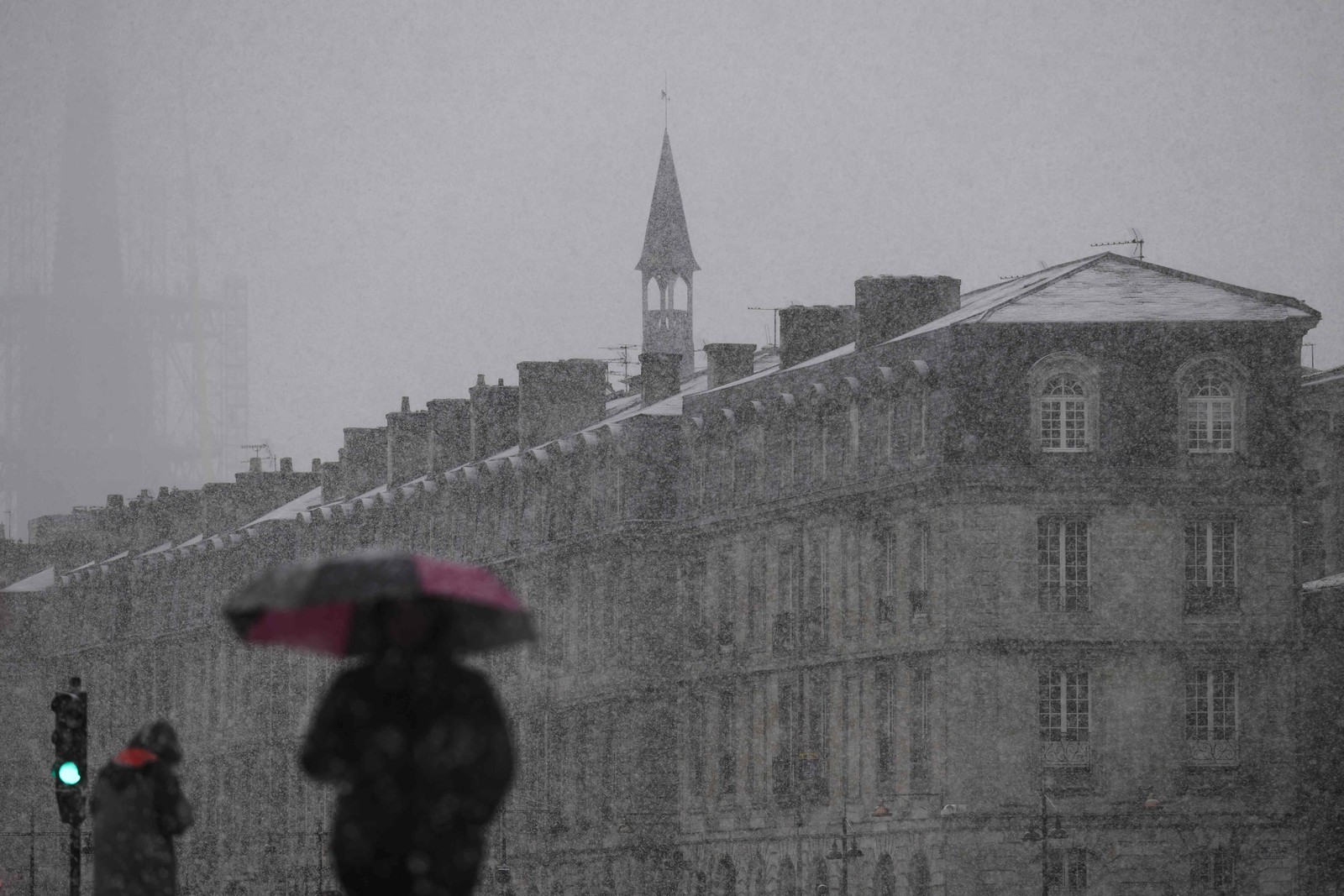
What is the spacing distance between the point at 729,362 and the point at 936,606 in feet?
59.7

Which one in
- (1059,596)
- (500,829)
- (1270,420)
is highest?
(1270,420)

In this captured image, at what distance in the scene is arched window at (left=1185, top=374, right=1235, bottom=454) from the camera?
6047 centimetres

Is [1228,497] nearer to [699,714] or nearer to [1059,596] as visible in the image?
[1059,596]

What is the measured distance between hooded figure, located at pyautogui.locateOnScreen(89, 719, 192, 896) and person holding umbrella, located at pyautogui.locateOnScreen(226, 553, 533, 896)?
14.5 feet

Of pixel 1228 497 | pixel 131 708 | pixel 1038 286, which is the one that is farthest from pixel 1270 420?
pixel 131 708

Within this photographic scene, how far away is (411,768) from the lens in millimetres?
11680

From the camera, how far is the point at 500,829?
7925 cm

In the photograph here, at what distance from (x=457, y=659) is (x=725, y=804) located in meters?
57.9

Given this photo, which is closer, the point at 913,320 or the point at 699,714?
the point at 913,320

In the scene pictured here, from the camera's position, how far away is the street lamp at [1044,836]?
2167 inches

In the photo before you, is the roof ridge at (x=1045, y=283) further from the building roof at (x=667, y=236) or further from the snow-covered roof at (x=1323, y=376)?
the building roof at (x=667, y=236)

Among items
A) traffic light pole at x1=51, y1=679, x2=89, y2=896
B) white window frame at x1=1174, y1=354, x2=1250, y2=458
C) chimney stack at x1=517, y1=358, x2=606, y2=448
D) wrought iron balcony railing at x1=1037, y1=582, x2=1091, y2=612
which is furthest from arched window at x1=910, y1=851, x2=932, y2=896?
traffic light pole at x1=51, y1=679, x2=89, y2=896

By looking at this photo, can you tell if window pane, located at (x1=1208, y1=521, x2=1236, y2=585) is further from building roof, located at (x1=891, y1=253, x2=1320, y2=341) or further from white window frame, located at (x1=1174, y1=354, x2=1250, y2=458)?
building roof, located at (x1=891, y1=253, x2=1320, y2=341)

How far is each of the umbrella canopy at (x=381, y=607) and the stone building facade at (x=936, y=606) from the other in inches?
1787
